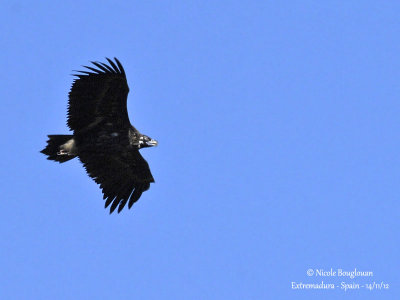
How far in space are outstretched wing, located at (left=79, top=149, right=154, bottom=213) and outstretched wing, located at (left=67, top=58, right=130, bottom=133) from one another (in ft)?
4.51

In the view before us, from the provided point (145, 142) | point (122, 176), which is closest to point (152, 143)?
point (145, 142)

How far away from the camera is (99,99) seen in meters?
28.2

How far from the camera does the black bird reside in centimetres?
2778

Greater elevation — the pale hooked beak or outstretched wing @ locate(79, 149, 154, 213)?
the pale hooked beak

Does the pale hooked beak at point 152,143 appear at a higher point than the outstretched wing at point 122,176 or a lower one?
higher

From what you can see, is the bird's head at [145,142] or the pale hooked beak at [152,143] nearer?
the bird's head at [145,142]

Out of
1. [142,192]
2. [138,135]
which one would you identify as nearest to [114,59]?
[138,135]

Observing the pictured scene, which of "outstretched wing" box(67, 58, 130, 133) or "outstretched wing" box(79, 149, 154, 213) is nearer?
"outstretched wing" box(67, 58, 130, 133)

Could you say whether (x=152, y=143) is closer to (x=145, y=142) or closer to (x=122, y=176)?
Answer: (x=145, y=142)

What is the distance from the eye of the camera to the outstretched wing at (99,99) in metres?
27.6

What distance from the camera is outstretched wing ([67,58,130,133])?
1087 inches

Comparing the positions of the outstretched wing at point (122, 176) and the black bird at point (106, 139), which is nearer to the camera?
the black bird at point (106, 139)

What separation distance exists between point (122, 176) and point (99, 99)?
Answer: 301 centimetres

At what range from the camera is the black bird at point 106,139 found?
27781mm
